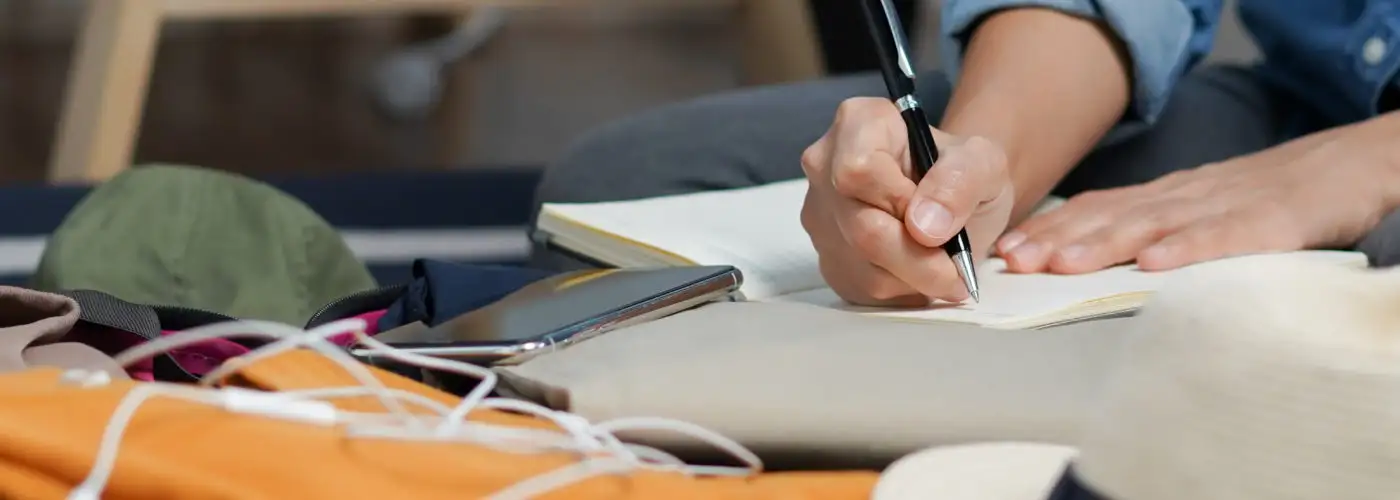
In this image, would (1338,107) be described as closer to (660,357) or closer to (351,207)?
(660,357)

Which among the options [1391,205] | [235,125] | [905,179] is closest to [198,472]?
[905,179]

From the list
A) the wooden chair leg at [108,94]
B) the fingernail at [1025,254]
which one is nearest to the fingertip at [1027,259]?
the fingernail at [1025,254]

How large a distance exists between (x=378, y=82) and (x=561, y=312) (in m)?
2.04

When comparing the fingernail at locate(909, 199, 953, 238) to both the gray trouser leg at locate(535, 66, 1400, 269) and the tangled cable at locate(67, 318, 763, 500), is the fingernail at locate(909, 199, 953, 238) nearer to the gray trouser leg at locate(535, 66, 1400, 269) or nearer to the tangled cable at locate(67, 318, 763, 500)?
the tangled cable at locate(67, 318, 763, 500)

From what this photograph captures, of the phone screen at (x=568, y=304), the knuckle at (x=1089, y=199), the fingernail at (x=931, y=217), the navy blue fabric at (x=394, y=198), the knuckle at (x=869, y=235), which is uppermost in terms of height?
the fingernail at (x=931, y=217)

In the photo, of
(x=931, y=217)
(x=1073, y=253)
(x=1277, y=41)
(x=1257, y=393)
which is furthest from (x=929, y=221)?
(x=1277, y=41)

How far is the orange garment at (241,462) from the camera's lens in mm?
257

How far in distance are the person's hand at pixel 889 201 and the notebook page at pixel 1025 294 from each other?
0.01 m

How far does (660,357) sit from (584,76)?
83.4 inches

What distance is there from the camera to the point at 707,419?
332 millimetres

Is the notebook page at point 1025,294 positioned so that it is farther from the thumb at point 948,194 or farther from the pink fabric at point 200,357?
the pink fabric at point 200,357

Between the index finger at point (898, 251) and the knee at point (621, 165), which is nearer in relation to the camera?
the index finger at point (898, 251)

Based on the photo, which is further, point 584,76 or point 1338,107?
point 584,76

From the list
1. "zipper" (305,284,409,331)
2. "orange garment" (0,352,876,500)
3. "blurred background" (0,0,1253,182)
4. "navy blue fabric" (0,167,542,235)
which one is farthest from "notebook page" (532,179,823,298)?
"blurred background" (0,0,1253,182)
